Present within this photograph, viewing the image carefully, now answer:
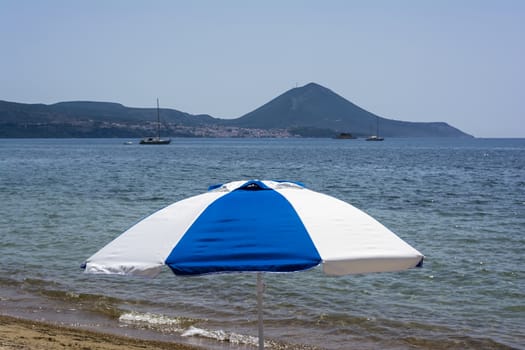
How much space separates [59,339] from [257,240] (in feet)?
17.7

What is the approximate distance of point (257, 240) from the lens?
4691 millimetres

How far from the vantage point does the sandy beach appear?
8609 mm

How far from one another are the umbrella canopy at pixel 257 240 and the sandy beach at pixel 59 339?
4.12 metres

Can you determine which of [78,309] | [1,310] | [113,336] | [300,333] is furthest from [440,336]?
[1,310]

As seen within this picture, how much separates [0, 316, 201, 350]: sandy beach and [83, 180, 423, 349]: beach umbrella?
4093 millimetres

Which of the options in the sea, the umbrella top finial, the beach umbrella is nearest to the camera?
the beach umbrella

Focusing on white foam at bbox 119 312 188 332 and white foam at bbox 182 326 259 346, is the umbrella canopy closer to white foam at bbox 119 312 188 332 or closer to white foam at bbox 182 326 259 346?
white foam at bbox 182 326 259 346

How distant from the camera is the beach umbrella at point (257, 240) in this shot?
15.0 ft

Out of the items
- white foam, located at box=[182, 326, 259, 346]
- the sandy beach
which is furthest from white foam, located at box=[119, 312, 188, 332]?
the sandy beach

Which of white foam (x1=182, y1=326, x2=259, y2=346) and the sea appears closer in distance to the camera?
white foam (x1=182, y1=326, x2=259, y2=346)

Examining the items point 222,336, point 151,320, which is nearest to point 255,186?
point 222,336

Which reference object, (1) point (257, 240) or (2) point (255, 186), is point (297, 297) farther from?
(1) point (257, 240)

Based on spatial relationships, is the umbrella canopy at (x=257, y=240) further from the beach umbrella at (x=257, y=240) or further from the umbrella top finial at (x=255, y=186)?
the umbrella top finial at (x=255, y=186)

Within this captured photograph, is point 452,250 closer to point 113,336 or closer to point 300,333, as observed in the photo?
point 300,333
